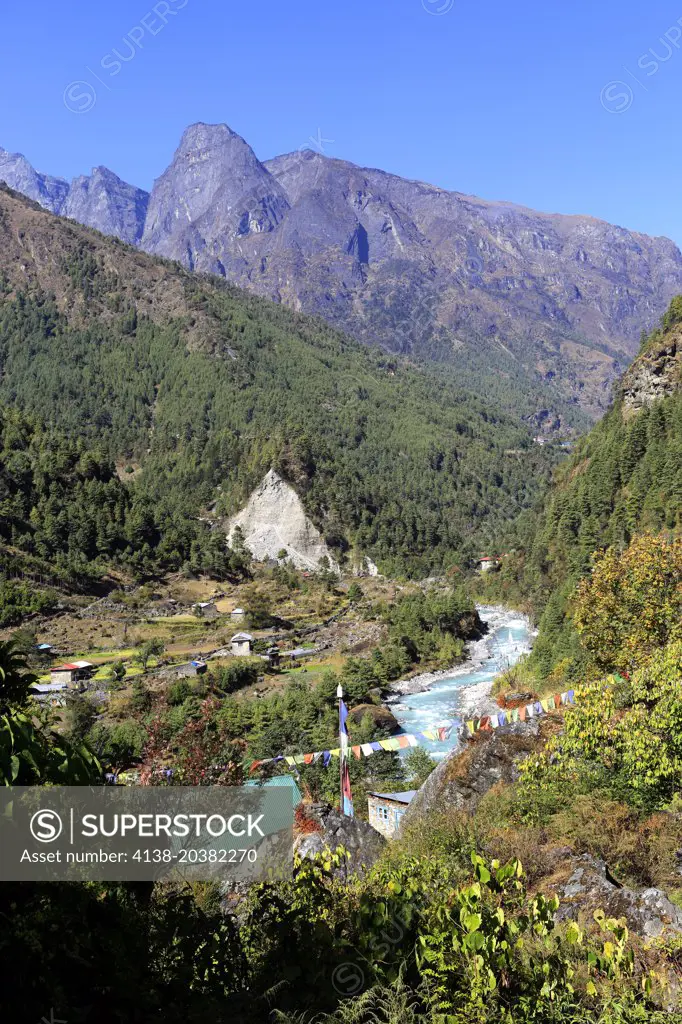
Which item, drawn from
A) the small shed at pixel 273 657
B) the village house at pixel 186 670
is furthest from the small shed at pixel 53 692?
the small shed at pixel 273 657

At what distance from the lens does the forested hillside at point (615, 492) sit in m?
52.9

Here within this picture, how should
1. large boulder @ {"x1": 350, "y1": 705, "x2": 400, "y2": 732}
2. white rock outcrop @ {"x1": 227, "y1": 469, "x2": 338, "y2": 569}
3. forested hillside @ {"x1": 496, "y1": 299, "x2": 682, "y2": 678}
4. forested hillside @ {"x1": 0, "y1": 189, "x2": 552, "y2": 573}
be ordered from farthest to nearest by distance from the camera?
white rock outcrop @ {"x1": 227, "y1": 469, "x2": 338, "y2": 569} → forested hillside @ {"x1": 0, "y1": 189, "x2": 552, "y2": 573} → forested hillside @ {"x1": 496, "y1": 299, "x2": 682, "y2": 678} → large boulder @ {"x1": 350, "y1": 705, "x2": 400, "y2": 732}

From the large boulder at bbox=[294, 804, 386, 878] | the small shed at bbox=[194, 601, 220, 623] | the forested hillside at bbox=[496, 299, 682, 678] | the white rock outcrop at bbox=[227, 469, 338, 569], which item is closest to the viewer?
the large boulder at bbox=[294, 804, 386, 878]

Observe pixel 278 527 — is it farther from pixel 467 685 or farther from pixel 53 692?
pixel 53 692

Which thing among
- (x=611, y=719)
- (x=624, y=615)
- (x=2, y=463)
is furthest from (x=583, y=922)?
(x=2, y=463)

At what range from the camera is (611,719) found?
12742mm

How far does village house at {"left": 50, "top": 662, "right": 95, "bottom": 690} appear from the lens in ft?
181

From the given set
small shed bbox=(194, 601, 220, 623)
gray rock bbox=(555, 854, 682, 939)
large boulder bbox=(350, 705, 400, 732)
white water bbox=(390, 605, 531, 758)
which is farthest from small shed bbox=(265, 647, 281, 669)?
gray rock bbox=(555, 854, 682, 939)

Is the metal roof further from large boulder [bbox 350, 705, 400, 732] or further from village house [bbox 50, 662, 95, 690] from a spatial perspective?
village house [bbox 50, 662, 95, 690]

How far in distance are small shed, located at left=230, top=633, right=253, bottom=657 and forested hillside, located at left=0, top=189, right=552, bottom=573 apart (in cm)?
3488

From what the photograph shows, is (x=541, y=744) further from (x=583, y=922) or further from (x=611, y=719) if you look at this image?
(x=583, y=922)

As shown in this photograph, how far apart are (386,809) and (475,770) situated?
20.9 feet

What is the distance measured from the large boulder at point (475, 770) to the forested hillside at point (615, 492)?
1048 inches

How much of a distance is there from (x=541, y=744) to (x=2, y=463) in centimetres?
9850
